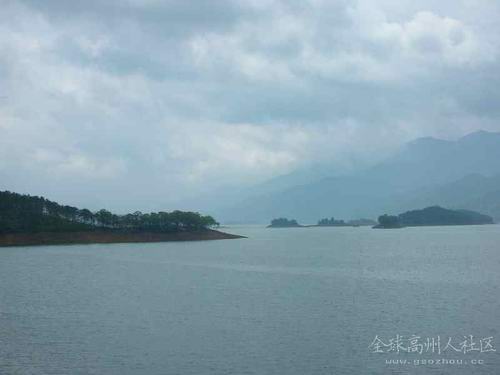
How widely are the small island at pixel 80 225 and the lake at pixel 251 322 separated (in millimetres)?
82955

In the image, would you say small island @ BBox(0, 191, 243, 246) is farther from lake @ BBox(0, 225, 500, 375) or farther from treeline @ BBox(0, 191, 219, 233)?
lake @ BBox(0, 225, 500, 375)

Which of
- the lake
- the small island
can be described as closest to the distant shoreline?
the small island

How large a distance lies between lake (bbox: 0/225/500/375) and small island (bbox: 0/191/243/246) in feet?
272

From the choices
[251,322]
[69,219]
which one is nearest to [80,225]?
[69,219]

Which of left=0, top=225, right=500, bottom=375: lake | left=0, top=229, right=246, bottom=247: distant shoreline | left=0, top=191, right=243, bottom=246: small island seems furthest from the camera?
left=0, top=191, right=243, bottom=246: small island

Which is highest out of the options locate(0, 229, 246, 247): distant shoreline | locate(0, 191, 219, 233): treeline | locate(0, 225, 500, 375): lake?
locate(0, 191, 219, 233): treeline

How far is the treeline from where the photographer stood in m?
153

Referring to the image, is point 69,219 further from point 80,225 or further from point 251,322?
point 251,322

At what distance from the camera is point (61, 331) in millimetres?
38312

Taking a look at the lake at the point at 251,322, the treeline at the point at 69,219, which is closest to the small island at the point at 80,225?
the treeline at the point at 69,219

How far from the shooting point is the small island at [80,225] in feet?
495

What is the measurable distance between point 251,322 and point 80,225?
446 ft

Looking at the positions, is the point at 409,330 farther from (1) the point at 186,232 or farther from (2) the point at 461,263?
(1) the point at 186,232

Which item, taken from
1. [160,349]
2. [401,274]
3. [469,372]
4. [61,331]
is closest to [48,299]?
[61,331]
